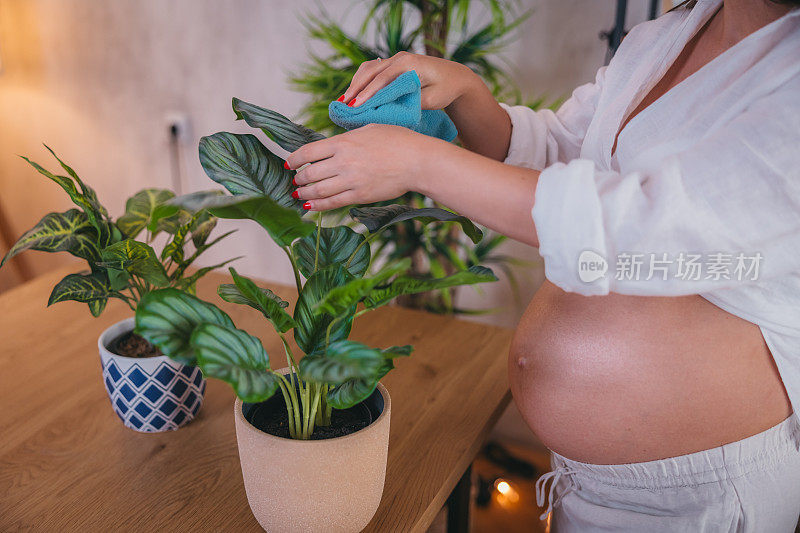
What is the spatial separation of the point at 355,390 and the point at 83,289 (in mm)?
429

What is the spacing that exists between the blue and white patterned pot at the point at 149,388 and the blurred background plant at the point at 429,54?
2.03 feet

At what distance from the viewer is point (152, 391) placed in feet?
2.75

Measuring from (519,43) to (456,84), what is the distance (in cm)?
93

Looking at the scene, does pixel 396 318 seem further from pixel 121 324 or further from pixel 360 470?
pixel 360 470

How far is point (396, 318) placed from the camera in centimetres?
127

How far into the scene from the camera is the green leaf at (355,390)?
58 cm

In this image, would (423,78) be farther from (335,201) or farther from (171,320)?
(171,320)

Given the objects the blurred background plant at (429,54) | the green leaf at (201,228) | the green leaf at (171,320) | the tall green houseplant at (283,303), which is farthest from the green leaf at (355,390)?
the blurred background plant at (429,54)

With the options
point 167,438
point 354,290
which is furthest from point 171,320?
point 167,438

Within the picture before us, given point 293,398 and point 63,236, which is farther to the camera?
point 63,236

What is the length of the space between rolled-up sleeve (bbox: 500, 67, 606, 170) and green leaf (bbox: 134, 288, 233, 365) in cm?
60

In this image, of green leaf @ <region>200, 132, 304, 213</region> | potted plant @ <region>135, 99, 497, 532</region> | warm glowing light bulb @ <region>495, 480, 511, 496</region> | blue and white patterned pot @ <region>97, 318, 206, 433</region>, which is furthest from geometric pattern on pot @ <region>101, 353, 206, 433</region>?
warm glowing light bulb @ <region>495, 480, 511, 496</region>

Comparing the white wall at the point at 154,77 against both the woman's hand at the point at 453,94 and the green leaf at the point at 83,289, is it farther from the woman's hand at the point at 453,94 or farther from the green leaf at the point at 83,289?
the green leaf at the point at 83,289

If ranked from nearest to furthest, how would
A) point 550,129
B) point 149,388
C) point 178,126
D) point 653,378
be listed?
point 653,378 → point 149,388 → point 550,129 → point 178,126
